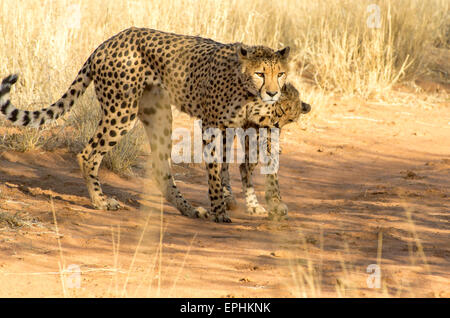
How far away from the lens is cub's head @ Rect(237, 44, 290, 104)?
494 cm

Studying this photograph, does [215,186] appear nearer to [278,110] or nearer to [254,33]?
[278,110]

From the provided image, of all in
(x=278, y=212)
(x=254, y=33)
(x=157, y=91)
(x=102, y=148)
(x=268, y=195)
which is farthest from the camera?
(x=254, y=33)

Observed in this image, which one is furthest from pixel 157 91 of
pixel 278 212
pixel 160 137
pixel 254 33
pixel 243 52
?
pixel 254 33

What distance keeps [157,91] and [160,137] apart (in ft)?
1.33

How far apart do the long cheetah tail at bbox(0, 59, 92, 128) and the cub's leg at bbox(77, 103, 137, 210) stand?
264 mm

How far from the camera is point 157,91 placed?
5.62 m

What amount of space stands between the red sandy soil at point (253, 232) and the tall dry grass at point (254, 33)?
37.1 inches

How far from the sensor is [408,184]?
632 cm

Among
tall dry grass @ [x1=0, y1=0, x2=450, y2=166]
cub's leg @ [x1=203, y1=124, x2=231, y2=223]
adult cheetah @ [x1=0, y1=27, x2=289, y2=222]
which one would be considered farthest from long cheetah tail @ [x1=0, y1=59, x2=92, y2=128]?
tall dry grass @ [x1=0, y1=0, x2=450, y2=166]

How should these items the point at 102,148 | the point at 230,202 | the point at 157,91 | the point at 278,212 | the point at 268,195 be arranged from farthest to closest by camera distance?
the point at 230,202, the point at 157,91, the point at 102,148, the point at 268,195, the point at 278,212

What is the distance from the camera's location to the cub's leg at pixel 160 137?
18.5 ft

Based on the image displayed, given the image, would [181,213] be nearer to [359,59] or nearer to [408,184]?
[408,184]

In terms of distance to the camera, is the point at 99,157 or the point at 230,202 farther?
the point at 230,202

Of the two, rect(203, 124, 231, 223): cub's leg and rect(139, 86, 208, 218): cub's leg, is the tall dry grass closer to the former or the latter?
rect(139, 86, 208, 218): cub's leg
